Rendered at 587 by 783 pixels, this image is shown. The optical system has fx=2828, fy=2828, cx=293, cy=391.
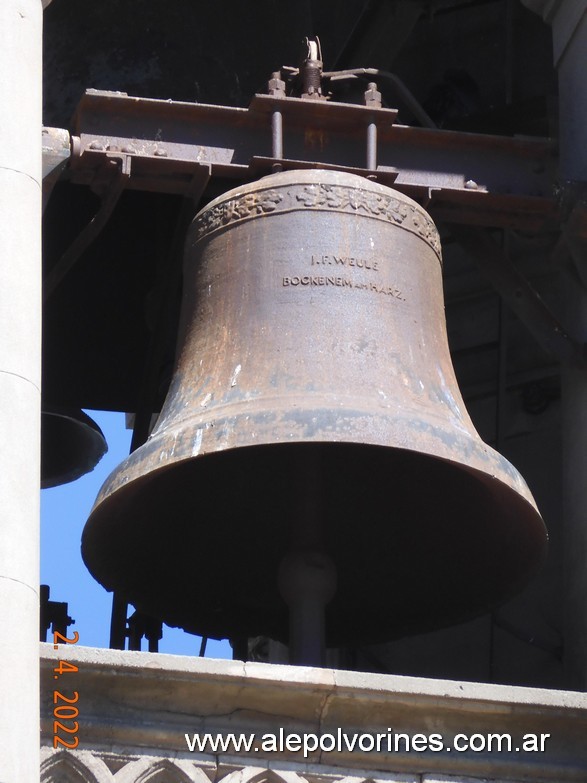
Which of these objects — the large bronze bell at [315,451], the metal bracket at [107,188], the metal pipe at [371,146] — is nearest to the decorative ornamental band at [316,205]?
the large bronze bell at [315,451]

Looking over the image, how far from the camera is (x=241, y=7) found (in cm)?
953

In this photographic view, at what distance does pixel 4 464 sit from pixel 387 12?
3.58 m

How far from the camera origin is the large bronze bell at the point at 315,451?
7.65m

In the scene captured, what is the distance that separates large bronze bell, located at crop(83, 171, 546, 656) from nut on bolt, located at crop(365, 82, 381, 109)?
0.36m

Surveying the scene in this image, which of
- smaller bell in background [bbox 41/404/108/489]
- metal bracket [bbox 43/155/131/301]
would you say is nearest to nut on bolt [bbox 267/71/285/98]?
metal bracket [bbox 43/155/131/301]

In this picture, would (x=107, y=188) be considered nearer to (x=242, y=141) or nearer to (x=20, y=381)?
(x=242, y=141)

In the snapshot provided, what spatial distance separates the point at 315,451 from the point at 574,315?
3.24ft

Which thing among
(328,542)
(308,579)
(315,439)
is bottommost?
(308,579)

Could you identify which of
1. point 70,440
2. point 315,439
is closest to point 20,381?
point 315,439

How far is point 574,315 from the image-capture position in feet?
28.7

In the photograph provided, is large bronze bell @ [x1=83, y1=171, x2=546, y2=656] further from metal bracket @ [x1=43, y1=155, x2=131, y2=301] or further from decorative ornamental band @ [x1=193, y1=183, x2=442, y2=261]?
metal bracket @ [x1=43, y1=155, x2=131, y2=301]

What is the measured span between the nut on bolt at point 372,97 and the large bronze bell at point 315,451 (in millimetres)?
357

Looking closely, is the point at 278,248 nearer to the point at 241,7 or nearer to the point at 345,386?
the point at 345,386

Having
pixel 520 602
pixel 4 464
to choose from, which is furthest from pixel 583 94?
pixel 4 464
